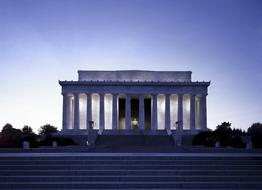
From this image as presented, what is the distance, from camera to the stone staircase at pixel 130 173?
17.7 m

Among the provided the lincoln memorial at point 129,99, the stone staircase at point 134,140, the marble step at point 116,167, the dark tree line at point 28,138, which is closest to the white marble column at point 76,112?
the lincoln memorial at point 129,99

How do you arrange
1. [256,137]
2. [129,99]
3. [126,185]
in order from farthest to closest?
[129,99]
[256,137]
[126,185]

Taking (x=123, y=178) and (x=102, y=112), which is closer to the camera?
(x=123, y=178)

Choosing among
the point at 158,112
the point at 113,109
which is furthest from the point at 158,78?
the point at 113,109

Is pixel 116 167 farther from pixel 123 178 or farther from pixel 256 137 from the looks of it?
pixel 256 137

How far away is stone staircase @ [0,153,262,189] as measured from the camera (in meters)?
17.7

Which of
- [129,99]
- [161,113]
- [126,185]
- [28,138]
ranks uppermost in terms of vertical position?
[129,99]

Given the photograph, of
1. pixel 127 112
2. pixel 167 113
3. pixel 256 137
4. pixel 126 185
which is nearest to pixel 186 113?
pixel 167 113

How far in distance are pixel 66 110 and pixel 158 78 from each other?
70.1ft

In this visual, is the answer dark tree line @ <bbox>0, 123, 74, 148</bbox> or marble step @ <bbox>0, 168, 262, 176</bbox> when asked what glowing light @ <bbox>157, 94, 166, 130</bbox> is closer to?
dark tree line @ <bbox>0, 123, 74, 148</bbox>

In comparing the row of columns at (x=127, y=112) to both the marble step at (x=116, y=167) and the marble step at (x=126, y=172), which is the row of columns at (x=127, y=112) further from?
the marble step at (x=126, y=172)

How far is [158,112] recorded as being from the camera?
7981cm

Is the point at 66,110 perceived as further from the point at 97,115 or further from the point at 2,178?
the point at 2,178

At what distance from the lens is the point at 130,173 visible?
19172 millimetres
